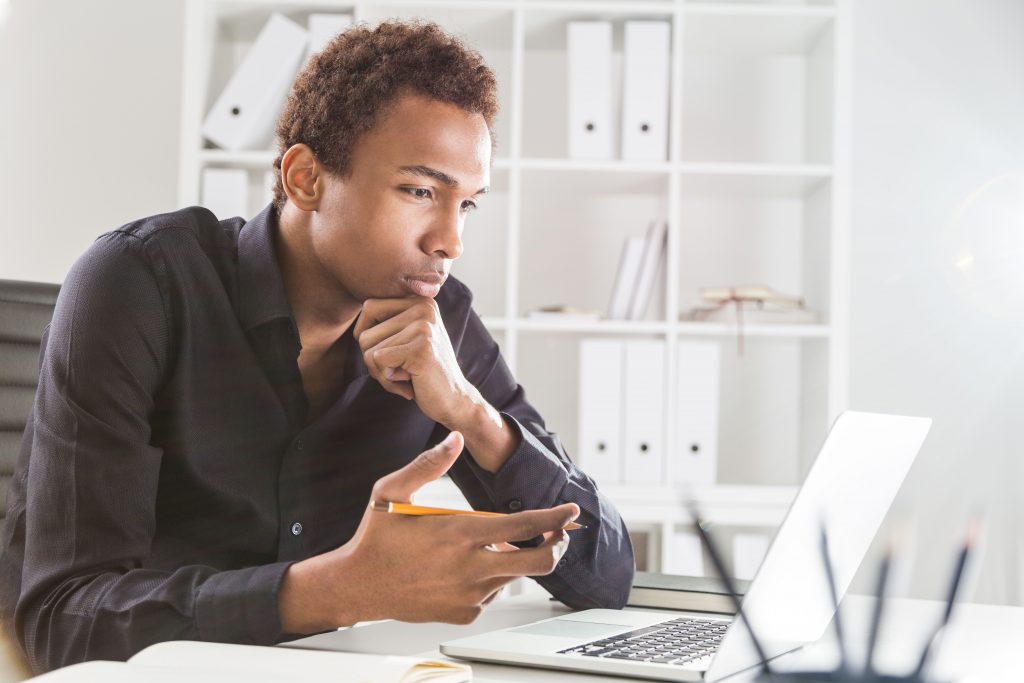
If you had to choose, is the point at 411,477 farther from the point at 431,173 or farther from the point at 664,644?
the point at 431,173

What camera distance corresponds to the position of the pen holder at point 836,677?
372 mm

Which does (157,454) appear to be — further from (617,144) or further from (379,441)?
(617,144)

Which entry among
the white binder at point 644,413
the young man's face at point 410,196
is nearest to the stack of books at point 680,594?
the young man's face at point 410,196

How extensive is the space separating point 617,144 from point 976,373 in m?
1.22

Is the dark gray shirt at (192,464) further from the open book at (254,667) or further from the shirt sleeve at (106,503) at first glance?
the open book at (254,667)

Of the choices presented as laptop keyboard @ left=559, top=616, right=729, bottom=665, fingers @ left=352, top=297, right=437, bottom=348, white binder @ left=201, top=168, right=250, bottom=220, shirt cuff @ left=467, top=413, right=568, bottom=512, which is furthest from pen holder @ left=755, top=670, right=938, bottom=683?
white binder @ left=201, top=168, right=250, bottom=220

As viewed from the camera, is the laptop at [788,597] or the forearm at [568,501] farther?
the forearm at [568,501]

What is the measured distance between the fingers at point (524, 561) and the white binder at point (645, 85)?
6.19ft

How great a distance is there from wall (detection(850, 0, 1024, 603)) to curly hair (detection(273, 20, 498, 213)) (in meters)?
1.85

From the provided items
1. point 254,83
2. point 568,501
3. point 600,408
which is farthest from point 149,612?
point 254,83

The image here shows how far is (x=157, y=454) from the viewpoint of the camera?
1024mm

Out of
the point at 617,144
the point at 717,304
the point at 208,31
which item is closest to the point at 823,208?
the point at 717,304

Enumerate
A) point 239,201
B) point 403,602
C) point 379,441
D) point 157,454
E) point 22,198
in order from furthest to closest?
point 22,198, point 239,201, point 379,441, point 157,454, point 403,602

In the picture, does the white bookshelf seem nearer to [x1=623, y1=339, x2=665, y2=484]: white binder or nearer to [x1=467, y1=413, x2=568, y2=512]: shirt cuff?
[x1=623, y1=339, x2=665, y2=484]: white binder
